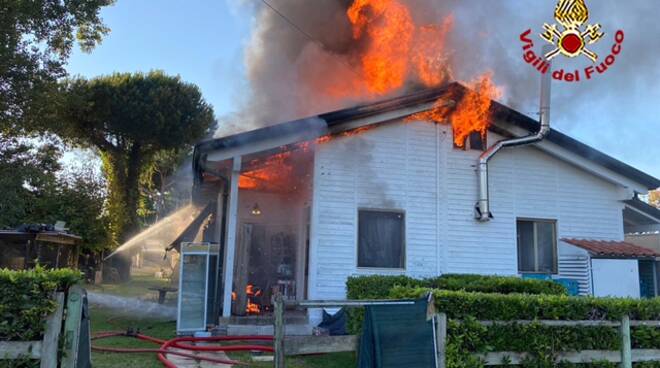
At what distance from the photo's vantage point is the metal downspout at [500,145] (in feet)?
33.9

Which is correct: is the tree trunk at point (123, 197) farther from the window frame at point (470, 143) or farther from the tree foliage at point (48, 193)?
the window frame at point (470, 143)

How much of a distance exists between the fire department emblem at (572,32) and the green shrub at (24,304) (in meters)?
10.6

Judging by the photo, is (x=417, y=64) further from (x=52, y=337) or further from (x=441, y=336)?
(x=52, y=337)

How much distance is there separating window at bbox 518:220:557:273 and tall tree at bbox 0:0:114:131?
1643cm

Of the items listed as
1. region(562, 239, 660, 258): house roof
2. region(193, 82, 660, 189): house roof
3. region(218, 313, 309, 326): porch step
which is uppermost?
region(193, 82, 660, 189): house roof

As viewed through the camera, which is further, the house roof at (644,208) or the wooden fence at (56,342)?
the house roof at (644,208)

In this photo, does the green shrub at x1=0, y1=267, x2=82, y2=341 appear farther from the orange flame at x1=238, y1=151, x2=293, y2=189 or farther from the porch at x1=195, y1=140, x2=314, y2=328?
the orange flame at x1=238, y1=151, x2=293, y2=189

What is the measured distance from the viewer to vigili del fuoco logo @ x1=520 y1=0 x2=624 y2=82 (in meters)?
10.8

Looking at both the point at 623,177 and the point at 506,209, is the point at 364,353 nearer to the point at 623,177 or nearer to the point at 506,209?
the point at 506,209

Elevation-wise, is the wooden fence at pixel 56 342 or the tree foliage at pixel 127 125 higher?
the tree foliage at pixel 127 125

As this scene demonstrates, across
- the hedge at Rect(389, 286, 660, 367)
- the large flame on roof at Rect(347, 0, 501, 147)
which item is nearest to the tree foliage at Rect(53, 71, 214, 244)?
the large flame on roof at Rect(347, 0, 501, 147)

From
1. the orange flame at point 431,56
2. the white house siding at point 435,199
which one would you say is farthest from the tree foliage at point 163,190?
the white house siding at point 435,199

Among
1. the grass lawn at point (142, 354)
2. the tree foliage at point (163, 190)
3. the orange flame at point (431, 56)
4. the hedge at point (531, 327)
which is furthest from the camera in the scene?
the tree foliage at point (163, 190)

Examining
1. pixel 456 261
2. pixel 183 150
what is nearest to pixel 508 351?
pixel 456 261
